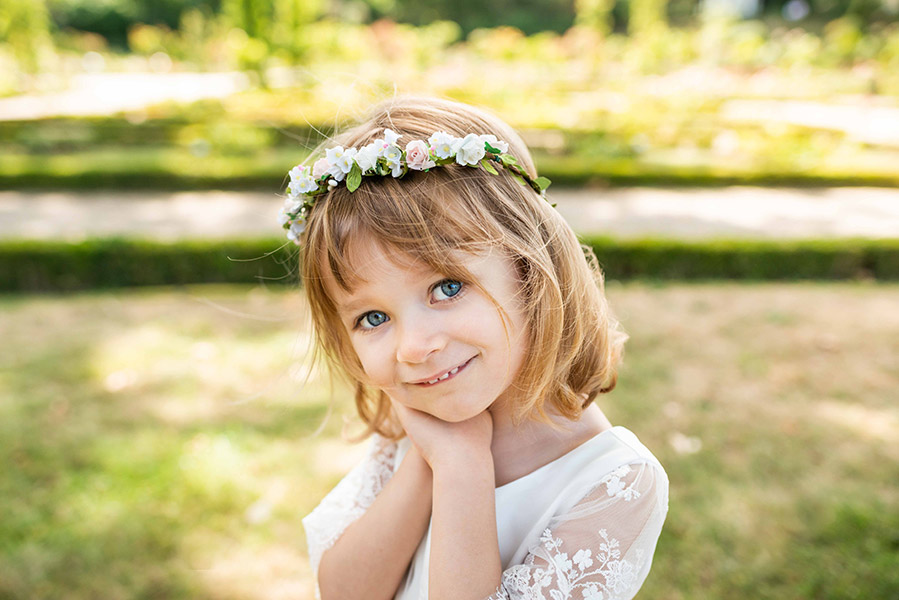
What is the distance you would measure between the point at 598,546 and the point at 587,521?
0.16ft

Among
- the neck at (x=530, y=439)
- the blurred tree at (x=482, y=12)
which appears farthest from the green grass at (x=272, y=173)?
the blurred tree at (x=482, y=12)

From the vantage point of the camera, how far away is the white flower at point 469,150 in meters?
1.18

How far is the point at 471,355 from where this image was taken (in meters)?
1.19

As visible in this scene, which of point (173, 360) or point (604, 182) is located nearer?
point (173, 360)

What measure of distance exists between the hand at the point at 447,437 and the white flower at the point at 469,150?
0.52 m

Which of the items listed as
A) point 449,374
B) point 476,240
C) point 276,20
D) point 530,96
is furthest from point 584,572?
point 276,20

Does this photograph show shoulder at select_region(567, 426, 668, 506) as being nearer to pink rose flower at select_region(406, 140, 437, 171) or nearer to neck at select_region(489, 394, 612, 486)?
neck at select_region(489, 394, 612, 486)

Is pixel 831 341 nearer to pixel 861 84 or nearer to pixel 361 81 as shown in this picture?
pixel 361 81

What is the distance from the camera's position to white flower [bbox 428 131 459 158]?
1174 mm

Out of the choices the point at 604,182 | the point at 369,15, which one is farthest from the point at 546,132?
the point at 369,15

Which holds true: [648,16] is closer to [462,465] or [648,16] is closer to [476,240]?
[476,240]

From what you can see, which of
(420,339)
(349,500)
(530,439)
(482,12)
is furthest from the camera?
(482,12)

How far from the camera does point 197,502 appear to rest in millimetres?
3105

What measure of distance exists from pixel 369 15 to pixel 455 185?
40606mm
